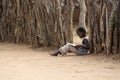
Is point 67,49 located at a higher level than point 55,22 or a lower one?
lower

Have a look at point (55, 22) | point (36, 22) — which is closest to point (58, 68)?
point (55, 22)

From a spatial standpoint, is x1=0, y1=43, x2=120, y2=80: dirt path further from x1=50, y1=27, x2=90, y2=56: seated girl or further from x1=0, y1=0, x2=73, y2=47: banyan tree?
x1=0, y1=0, x2=73, y2=47: banyan tree

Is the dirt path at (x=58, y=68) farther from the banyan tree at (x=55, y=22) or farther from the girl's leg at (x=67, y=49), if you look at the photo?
the banyan tree at (x=55, y=22)

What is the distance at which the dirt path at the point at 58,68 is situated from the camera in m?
6.62

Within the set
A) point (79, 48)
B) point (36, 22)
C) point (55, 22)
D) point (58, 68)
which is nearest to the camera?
point (58, 68)

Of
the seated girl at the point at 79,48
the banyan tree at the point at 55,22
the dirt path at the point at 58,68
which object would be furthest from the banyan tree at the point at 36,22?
the dirt path at the point at 58,68

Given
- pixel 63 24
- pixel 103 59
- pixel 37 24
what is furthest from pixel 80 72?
pixel 37 24

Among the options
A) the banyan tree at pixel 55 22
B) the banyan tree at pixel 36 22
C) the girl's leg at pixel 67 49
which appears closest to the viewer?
the banyan tree at pixel 55 22

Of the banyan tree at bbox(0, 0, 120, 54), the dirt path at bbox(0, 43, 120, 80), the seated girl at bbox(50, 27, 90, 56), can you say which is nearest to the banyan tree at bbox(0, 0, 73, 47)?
the banyan tree at bbox(0, 0, 120, 54)

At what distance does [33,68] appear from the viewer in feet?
25.3

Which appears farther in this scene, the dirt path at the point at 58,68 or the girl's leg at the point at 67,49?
the girl's leg at the point at 67,49

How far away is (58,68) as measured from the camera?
25.1ft

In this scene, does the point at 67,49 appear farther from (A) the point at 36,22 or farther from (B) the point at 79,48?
Answer: (A) the point at 36,22

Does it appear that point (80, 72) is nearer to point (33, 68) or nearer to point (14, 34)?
A: point (33, 68)
